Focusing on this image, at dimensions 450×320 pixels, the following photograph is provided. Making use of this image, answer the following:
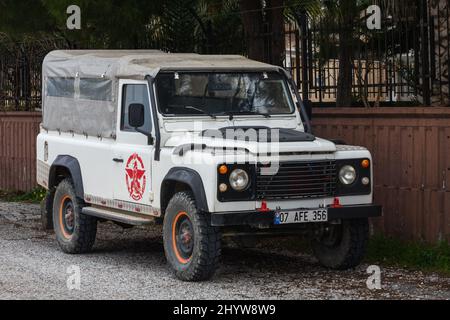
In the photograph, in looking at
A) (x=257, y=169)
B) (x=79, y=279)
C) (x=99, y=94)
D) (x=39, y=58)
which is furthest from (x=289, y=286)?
(x=39, y=58)

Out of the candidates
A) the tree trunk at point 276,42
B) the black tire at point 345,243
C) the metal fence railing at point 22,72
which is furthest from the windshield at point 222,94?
the metal fence railing at point 22,72

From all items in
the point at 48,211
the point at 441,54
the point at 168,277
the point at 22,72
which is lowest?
the point at 168,277

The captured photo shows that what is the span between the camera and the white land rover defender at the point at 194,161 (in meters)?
10.4

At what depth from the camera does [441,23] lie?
12.8 m

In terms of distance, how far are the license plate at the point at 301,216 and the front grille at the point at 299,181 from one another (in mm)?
158

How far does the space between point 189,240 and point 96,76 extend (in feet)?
9.65

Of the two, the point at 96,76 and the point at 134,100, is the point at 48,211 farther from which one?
the point at 134,100

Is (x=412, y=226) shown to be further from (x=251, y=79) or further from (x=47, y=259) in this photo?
(x=47, y=259)

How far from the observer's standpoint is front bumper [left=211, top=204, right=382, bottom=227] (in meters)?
10.2

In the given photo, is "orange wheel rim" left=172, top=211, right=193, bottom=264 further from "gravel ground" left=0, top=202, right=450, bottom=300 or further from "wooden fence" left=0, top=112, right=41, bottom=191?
"wooden fence" left=0, top=112, right=41, bottom=191

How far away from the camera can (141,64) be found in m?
12.0

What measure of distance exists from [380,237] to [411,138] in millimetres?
1194

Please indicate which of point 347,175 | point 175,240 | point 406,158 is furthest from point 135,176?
point 406,158

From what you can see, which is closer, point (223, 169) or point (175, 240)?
point (223, 169)
